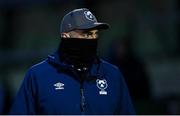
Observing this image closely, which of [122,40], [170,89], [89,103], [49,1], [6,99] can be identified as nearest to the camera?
[89,103]

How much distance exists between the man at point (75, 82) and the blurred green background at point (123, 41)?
318 centimetres

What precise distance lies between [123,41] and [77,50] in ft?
15.9

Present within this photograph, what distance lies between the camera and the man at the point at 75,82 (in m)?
6.30

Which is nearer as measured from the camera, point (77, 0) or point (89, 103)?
point (89, 103)

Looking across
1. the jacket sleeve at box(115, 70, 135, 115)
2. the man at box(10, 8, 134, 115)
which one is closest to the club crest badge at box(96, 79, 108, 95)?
the man at box(10, 8, 134, 115)

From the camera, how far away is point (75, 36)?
6480 millimetres

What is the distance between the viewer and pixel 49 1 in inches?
620

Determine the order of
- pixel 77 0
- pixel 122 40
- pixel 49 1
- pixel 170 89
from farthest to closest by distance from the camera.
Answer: pixel 49 1 < pixel 77 0 < pixel 170 89 < pixel 122 40

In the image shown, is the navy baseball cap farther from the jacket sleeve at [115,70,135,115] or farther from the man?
the jacket sleeve at [115,70,135,115]

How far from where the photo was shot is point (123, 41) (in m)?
11.3

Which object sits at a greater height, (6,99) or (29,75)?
(29,75)

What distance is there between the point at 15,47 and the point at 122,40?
507 centimetres

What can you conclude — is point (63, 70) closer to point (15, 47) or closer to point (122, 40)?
point (122, 40)

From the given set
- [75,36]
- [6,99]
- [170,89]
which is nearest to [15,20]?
[170,89]
